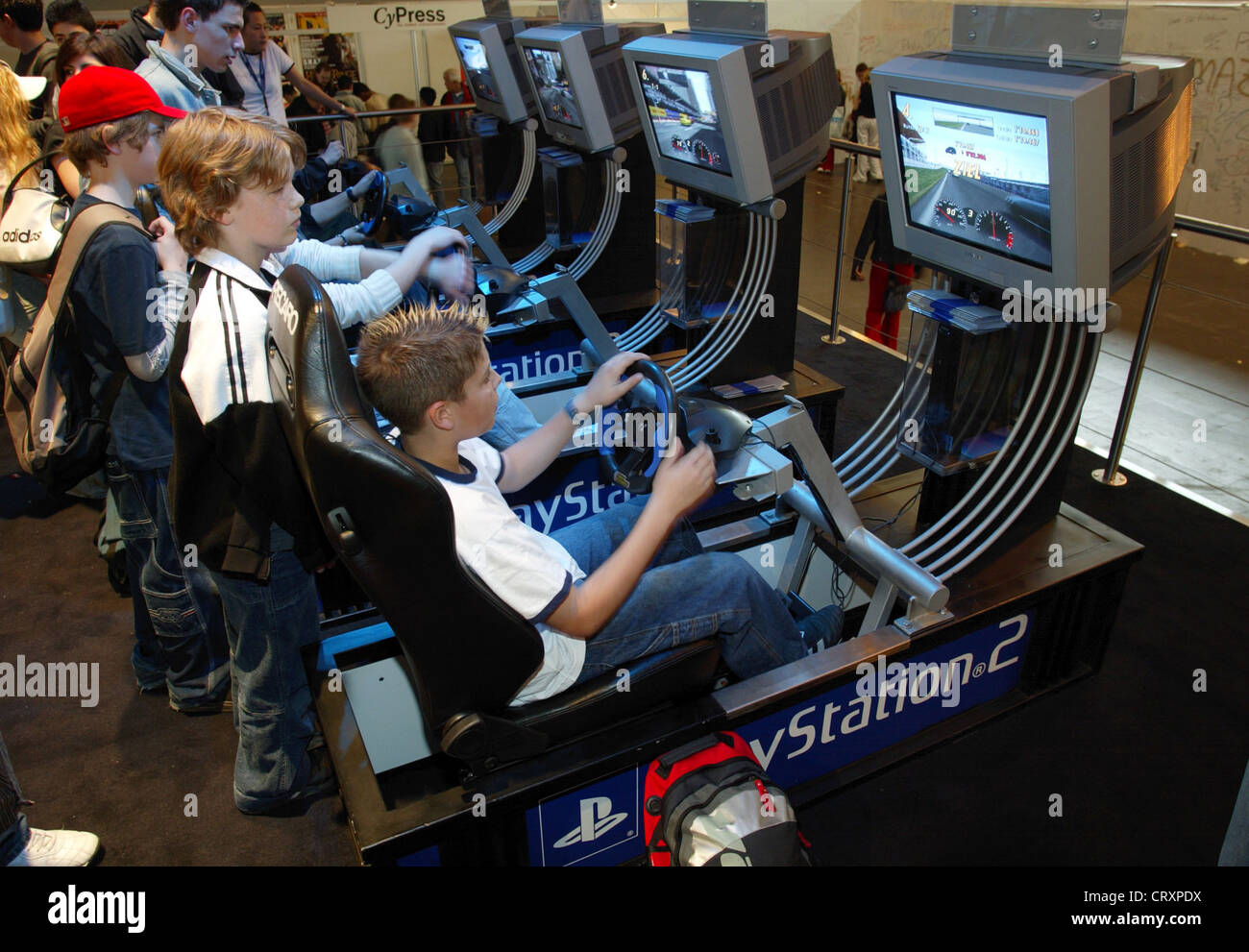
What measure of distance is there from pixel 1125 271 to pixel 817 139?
140 centimetres

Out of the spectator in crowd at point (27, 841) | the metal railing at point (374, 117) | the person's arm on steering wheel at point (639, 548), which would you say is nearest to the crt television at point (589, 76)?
the metal railing at point (374, 117)

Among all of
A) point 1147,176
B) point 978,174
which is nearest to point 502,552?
point 978,174

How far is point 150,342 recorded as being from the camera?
211cm

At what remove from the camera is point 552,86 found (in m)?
4.35

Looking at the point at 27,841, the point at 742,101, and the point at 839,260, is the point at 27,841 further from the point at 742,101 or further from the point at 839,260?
the point at 839,260

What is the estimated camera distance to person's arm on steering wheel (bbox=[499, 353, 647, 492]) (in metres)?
2.21

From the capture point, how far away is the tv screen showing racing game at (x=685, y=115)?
9.87 feet

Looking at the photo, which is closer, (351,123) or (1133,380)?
(1133,380)

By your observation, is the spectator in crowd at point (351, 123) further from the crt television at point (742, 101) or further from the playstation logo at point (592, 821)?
the playstation logo at point (592, 821)

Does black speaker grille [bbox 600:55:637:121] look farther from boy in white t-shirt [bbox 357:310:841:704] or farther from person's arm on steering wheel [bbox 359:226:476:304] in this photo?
boy in white t-shirt [bbox 357:310:841:704]

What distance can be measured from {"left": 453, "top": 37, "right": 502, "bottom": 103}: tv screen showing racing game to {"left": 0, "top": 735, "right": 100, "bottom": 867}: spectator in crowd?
431cm

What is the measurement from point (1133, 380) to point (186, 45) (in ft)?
12.7

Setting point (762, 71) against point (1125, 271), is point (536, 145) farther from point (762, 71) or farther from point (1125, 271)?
point (1125, 271)
